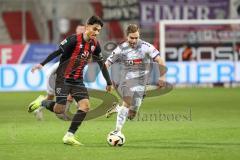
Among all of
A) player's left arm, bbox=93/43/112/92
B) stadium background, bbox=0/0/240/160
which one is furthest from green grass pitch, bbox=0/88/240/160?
player's left arm, bbox=93/43/112/92

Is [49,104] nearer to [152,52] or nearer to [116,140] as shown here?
[116,140]

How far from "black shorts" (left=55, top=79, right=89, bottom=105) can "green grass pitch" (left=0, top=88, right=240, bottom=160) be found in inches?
29.0

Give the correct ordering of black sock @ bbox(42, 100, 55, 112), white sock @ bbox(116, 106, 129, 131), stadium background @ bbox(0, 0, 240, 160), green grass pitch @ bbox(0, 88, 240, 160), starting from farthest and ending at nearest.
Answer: black sock @ bbox(42, 100, 55, 112) < white sock @ bbox(116, 106, 129, 131) < stadium background @ bbox(0, 0, 240, 160) < green grass pitch @ bbox(0, 88, 240, 160)

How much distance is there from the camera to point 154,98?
2422 cm

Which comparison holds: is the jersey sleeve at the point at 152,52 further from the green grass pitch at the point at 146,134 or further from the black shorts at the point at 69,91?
the green grass pitch at the point at 146,134

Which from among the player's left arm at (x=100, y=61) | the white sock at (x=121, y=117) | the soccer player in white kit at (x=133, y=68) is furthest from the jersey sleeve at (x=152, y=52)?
the white sock at (x=121, y=117)

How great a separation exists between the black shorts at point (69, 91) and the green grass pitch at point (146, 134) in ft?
2.42

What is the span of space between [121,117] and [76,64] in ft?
3.72

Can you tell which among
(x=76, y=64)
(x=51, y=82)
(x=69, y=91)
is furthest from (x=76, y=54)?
(x=51, y=82)

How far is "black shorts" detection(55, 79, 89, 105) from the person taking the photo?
38.4 feet

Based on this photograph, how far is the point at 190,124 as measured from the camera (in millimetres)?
15320

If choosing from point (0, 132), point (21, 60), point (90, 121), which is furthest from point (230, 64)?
point (0, 132)

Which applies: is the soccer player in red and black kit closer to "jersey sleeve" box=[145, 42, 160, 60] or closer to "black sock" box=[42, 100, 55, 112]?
"black sock" box=[42, 100, 55, 112]

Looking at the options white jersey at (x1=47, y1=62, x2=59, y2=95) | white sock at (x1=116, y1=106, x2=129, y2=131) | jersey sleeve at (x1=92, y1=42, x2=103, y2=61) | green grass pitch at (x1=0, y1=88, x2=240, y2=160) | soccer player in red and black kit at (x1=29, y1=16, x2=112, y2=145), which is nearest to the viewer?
green grass pitch at (x1=0, y1=88, x2=240, y2=160)
